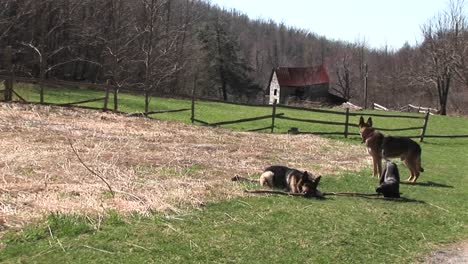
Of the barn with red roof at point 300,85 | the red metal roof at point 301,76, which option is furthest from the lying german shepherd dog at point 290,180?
the red metal roof at point 301,76

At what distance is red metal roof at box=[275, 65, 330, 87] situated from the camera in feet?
273

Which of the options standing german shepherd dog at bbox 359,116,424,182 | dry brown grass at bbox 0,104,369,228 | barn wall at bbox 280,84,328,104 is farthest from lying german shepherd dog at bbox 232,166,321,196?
barn wall at bbox 280,84,328,104

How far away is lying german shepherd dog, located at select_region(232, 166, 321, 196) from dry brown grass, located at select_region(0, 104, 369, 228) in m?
0.77

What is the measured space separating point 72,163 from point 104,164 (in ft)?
1.96

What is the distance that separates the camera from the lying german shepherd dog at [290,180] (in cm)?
920

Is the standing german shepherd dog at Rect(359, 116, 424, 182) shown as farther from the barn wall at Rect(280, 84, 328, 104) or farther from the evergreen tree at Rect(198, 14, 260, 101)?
the barn wall at Rect(280, 84, 328, 104)

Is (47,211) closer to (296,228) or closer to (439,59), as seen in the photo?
(296,228)

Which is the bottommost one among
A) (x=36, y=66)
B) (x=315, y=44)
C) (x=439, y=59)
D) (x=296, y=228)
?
(x=296, y=228)

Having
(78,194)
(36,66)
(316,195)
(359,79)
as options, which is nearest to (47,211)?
(78,194)

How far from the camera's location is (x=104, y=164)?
9695 mm

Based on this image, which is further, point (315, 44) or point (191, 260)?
point (315, 44)

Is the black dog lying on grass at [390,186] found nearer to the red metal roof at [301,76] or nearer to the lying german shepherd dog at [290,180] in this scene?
the lying german shepherd dog at [290,180]

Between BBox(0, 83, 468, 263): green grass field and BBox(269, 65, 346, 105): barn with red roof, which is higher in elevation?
BBox(269, 65, 346, 105): barn with red roof

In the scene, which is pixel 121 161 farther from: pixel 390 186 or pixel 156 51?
pixel 156 51
